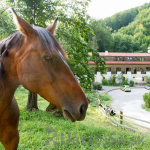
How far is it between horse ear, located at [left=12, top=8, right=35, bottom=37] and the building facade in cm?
2738

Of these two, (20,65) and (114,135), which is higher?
(20,65)

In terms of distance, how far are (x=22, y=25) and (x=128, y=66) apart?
110 feet

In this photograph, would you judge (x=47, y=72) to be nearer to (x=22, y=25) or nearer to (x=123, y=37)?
(x=22, y=25)

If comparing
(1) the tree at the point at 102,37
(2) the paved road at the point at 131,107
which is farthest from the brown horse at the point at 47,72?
(1) the tree at the point at 102,37

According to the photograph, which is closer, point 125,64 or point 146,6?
point 125,64

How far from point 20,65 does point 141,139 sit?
4066mm

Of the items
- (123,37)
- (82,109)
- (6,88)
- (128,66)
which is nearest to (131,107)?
(82,109)

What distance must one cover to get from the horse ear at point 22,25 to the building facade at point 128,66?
1078 inches

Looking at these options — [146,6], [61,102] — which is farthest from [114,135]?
[146,6]

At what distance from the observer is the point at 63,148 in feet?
10.1

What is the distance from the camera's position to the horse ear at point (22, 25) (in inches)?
38.6

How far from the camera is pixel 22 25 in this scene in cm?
100

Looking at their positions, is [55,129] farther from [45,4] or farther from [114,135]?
[45,4]

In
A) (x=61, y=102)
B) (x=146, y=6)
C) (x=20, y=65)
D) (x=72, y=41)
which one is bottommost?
(x=61, y=102)
